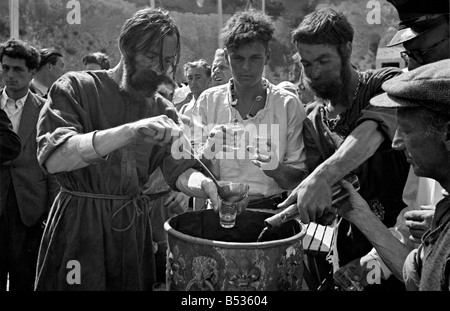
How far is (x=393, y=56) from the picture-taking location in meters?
11.2

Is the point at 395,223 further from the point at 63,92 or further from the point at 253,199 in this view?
the point at 63,92

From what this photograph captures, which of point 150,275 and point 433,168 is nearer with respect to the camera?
point 433,168

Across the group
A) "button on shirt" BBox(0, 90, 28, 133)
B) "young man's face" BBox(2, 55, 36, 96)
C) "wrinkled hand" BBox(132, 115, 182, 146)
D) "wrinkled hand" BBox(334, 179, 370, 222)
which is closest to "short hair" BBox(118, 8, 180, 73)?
"wrinkled hand" BBox(132, 115, 182, 146)

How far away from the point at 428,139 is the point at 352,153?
696 mm

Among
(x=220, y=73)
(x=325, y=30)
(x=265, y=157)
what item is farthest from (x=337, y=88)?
(x=220, y=73)

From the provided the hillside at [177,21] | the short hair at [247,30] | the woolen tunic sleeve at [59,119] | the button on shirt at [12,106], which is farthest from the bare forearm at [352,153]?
the hillside at [177,21]

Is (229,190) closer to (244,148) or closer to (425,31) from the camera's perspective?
(244,148)

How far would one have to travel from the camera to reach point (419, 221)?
1885 millimetres

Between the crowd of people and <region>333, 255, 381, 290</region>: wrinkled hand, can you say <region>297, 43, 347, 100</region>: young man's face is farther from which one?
<region>333, 255, 381, 290</region>: wrinkled hand

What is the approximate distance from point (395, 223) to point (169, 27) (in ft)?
5.24

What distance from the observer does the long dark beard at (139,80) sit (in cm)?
237

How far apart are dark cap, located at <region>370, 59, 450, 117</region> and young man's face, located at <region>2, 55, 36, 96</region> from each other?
11.1 feet

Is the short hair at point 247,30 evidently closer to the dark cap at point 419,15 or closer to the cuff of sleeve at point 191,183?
the dark cap at point 419,15
